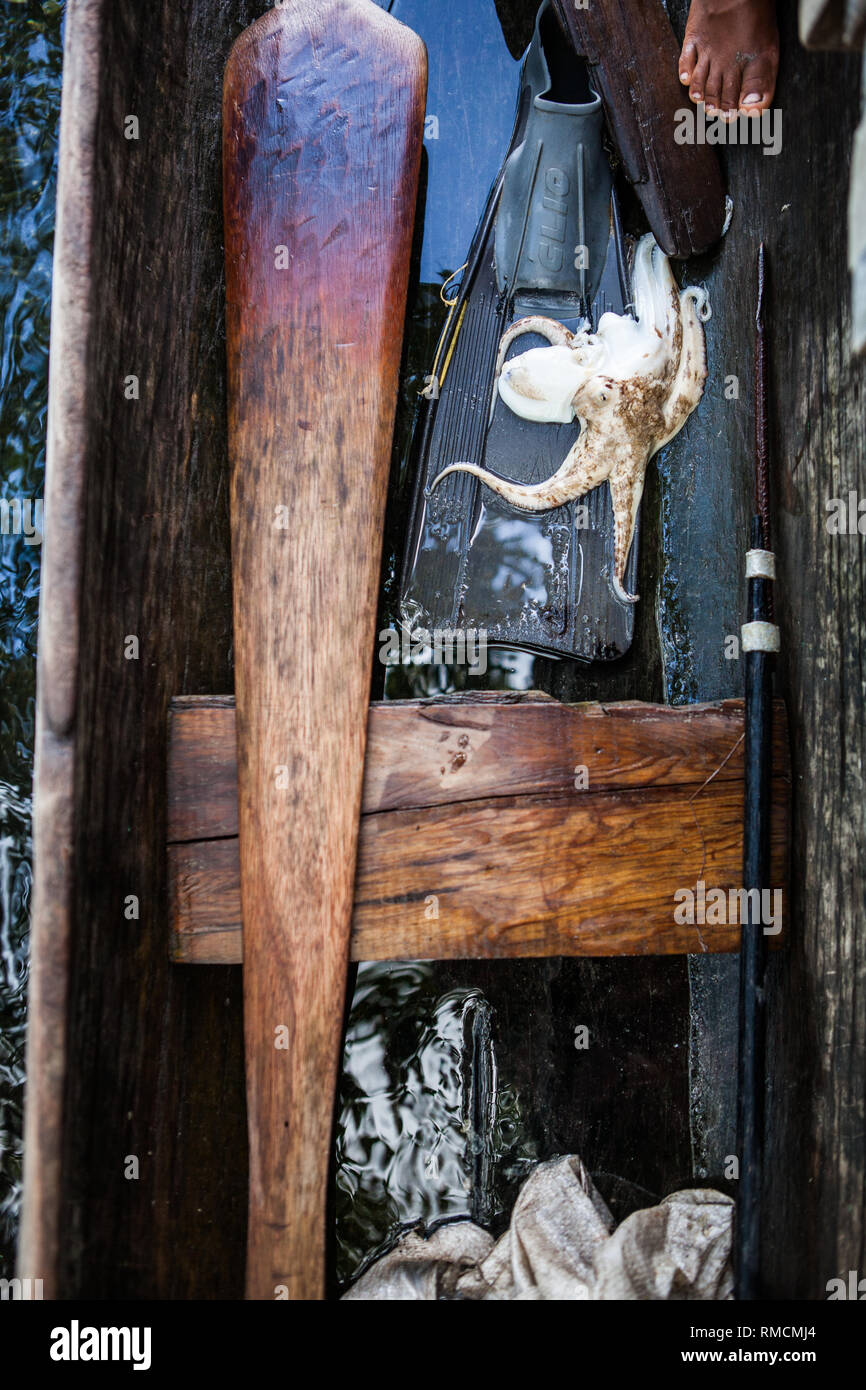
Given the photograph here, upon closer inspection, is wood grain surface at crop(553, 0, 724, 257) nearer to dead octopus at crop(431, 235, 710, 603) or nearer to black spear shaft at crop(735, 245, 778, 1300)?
dead octopus at crop(431, 235, 710, 603)

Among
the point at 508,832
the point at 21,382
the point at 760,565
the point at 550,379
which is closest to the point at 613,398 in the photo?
the point at 550,379

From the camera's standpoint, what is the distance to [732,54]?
159 cm

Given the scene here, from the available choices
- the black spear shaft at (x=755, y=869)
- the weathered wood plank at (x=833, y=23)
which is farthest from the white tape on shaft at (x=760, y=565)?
the weathered wood plank at (x=833, y=23)

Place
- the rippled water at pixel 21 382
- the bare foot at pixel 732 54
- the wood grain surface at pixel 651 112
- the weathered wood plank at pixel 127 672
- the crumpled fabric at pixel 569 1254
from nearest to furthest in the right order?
the weathered wood plank at pixel 127 672 → the crumpled fabric at pixel 569 1254 → the bare foot at pixel 732 54 → the wood grain surface at pixel 651 112 → the rippled water at pixel 21 382

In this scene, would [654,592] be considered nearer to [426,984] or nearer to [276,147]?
[426,984]

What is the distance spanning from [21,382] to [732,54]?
4.76ft

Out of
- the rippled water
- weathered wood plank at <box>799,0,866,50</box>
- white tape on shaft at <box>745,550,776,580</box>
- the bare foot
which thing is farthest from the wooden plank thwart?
the bare foot

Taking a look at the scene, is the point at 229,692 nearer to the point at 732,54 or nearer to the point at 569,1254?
the point at 569,1254

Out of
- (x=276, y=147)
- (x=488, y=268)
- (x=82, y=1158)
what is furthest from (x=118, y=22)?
(x=82, y=1158)

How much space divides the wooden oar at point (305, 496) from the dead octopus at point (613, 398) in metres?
0.27

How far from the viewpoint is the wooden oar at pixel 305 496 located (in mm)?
1391

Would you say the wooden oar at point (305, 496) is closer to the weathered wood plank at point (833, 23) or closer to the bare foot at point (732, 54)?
the bare foot at point (732, 54)

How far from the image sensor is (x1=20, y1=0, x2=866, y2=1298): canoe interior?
50.8 inches

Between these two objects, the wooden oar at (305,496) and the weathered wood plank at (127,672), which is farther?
the wooden oar at (305,496)
